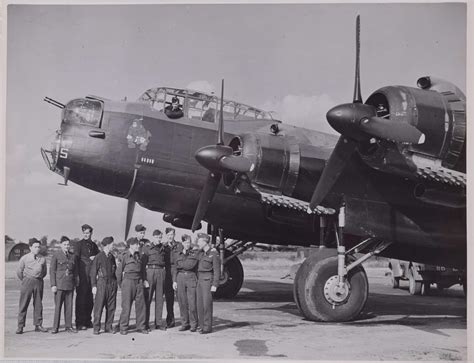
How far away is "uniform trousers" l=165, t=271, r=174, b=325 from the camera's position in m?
10.6

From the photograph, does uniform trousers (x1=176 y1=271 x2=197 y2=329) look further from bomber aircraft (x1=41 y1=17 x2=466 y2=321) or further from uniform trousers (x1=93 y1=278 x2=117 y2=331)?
bomber aircraft (x1=41 y1=17 x2=466 y2=321)

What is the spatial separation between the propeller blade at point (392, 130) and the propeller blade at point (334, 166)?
89cm

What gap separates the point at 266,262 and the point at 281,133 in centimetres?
3993

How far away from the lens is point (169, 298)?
10.7m

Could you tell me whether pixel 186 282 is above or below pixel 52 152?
below

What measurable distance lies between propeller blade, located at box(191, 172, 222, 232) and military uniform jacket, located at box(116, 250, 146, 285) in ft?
6.79

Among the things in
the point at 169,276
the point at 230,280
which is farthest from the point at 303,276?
the point at 230,280

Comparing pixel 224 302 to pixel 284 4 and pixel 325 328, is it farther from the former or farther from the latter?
pixel 284 4

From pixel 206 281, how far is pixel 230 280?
5901 mm

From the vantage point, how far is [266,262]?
5062 centimetres

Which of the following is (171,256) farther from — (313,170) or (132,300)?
(313,170)

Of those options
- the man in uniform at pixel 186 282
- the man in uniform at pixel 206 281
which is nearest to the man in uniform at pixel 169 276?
the man in uniform at pixel 186 282

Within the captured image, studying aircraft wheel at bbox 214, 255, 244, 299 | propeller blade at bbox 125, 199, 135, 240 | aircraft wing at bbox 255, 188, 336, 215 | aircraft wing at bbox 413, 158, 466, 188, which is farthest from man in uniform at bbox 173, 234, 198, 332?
aircraft wheel at bbox 214, 255, 244, 299

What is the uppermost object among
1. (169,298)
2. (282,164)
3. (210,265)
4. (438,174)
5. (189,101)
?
(189,101)
